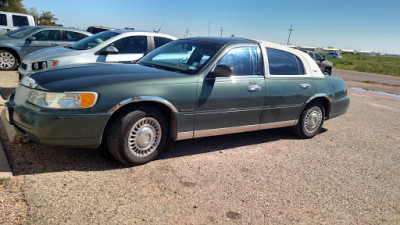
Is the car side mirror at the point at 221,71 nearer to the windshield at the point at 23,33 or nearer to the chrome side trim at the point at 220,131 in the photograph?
the chrome side trim at the point at 220,131

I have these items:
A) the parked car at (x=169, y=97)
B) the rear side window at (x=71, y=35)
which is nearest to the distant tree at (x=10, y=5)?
the rear side window at (x=71, y=35)

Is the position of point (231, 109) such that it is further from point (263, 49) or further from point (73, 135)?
point (73, 135)

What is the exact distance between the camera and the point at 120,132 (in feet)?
11.9

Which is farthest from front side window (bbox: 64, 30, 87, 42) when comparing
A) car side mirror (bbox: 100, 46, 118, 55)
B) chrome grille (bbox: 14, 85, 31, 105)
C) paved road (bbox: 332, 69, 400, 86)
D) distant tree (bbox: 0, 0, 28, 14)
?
distant tree (bbox: 0, 0, 28, 14)

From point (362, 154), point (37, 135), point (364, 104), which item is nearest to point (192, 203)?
point (37, 135)

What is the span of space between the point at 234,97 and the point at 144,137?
1301mm

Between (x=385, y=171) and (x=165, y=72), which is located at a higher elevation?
(x=165, y=72)

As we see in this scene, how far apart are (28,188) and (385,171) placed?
430 centimetres

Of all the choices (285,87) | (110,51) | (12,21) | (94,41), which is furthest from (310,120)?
(12,21)

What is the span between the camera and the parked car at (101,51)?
6.83 meters

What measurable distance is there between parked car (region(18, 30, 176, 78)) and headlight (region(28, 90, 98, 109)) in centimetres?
323

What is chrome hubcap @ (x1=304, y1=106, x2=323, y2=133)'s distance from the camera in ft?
18.4

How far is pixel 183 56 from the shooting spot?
15.5 ft

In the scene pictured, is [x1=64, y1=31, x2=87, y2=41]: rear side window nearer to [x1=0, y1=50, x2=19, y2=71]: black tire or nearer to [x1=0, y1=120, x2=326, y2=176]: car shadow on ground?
[x1=0, y1=50, x2=19, y2=71]: black tire
